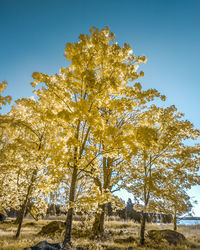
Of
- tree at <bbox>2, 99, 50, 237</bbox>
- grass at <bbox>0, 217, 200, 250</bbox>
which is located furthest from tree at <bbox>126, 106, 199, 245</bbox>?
tree at <bbox>2, 99, 50, 237</bbox>

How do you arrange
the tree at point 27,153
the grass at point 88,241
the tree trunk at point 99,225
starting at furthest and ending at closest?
1. the tree trunk at point 99,225
2. the tree at point 27,153
3. the grass at point 88,241

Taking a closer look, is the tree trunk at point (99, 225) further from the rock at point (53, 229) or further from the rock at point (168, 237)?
the rock at point (168, 237)

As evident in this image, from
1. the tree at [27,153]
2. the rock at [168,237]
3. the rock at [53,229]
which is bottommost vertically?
the rock at [53,229]

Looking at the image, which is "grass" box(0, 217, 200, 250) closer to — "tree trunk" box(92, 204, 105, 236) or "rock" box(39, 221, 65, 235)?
"tree trunk" box(92, 204, 105, 236)

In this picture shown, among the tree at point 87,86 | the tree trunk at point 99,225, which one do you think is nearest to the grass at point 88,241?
the tree trunk at point 99,225

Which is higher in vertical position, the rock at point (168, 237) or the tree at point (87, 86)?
the tree at point (87, 86)

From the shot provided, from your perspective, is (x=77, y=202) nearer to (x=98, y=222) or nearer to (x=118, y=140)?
(x=118, y=140)

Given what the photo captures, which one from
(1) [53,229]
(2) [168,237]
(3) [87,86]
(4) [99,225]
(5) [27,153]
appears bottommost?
(1) [53,229]

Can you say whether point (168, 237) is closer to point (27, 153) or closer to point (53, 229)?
point (53, 229)

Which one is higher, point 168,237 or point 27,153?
point 27,153

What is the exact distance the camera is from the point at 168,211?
21.8ft

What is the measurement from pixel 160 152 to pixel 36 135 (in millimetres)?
6010

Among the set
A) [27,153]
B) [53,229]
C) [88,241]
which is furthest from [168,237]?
[27,153]

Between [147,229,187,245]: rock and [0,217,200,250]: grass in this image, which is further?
[147,229,187,245]: rock
